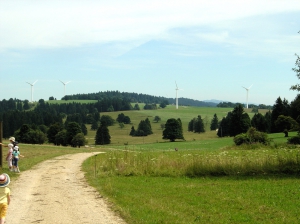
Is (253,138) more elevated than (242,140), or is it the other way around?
(253,138)

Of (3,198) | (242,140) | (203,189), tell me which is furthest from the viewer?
(242,140)

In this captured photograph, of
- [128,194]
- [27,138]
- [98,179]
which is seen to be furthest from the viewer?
[27,138]

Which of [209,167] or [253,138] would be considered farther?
[253,138]

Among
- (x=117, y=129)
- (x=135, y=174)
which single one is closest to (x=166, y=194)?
(x=135, y=174)

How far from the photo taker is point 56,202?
12977mm

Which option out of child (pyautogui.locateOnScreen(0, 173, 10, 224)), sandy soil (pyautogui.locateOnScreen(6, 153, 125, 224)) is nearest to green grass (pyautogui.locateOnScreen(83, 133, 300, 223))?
sandy soil (pyautogui.locateOnScreen(6, 153, 125, 224))

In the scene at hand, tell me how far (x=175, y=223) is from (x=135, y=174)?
10.5 meters

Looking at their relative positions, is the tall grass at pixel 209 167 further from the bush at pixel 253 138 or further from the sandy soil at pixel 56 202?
the bush at pixel 253 138

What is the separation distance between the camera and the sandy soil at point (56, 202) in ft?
34.9

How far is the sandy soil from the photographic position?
10641 millimetres

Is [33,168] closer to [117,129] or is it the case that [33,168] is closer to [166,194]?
[166,194]

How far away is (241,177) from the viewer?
19.3 metres

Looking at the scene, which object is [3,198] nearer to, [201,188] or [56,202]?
[56,202]

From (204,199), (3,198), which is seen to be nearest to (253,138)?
(204,199)
